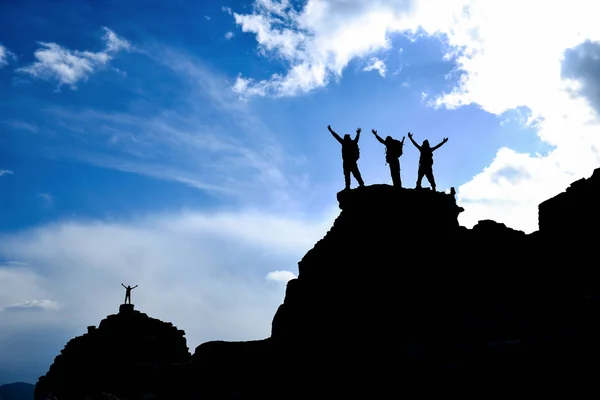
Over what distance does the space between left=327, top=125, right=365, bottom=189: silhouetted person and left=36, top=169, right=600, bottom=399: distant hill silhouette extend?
130 cm

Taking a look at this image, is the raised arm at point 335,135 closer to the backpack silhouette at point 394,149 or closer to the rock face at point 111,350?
the backpack silhouette at point 394,149

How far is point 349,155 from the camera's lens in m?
21.8

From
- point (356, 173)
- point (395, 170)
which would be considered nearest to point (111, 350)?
point (356, 173)

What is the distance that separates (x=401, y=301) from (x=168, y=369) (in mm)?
11899

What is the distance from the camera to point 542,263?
63.5 ft

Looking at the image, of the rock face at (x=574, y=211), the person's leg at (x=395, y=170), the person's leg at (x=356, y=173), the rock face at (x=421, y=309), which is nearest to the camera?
the rock face at (x=421, y=309)

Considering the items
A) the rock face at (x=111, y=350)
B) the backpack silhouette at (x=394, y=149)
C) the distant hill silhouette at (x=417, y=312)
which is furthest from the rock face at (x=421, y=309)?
the rock face at (x=111, y=350)

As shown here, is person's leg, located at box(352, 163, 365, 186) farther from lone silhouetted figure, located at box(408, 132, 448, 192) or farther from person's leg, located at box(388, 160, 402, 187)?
lone silhouetted figure, located at box(408, 132, 448, 192)

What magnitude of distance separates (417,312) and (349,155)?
28.9 ft

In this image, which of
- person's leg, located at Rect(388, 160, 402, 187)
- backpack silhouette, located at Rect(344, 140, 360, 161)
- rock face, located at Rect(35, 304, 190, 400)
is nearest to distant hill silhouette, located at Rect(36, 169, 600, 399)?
person's leg, located at Rect(388, 160, 402, 187)

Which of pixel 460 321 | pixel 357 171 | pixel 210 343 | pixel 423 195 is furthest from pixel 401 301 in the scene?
pixel 210 343

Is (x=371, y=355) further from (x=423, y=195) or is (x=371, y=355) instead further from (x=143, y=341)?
(x=143, y=341)

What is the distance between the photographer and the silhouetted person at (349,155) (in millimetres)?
21797

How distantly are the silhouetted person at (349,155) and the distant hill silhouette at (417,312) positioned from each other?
4.27ft
